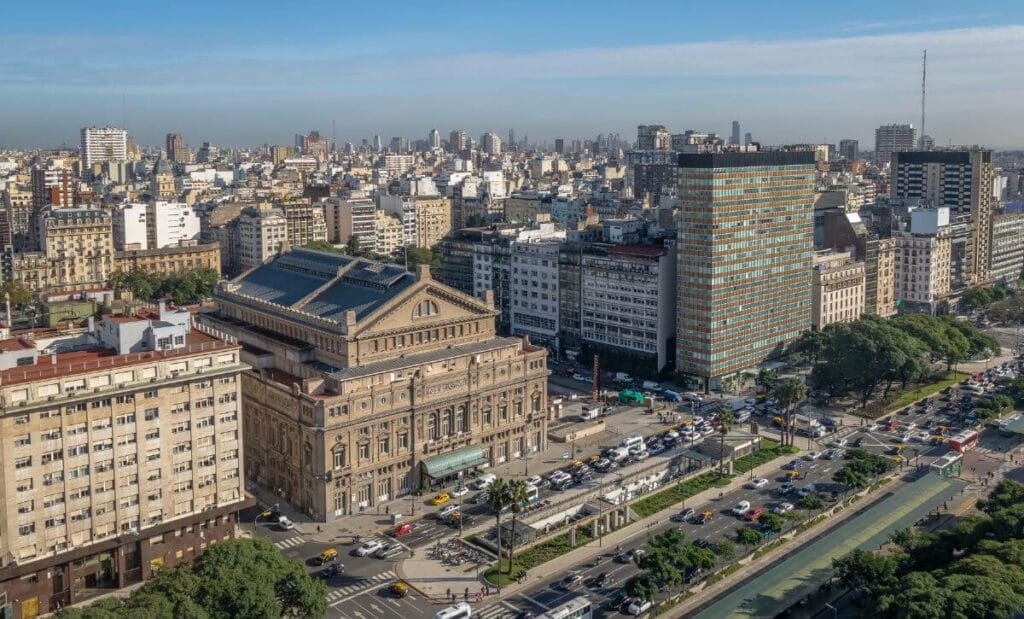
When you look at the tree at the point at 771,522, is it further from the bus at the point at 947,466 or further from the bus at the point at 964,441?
the bus at the point at 964,441

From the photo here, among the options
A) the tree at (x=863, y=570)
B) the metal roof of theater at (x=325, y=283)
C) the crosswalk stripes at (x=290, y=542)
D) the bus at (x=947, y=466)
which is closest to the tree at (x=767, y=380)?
the bus at (x=947, y=466)

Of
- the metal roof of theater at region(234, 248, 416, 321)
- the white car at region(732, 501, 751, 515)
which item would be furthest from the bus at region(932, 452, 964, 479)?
the metal roof of theater at region(234, 248, 416, 321)

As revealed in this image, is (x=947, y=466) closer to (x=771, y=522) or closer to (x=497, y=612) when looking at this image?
(x=771, y=522)

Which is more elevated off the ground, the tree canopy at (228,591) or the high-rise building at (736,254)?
the high-rise building at (736,254)

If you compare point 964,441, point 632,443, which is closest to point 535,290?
point 632,443

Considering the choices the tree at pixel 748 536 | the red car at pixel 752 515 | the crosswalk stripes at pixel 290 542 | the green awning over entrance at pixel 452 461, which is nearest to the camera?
the tree at pixel 748 536

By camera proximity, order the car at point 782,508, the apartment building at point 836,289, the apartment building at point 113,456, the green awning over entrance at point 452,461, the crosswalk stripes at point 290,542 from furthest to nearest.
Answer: the apartment building at point 836,289 → the green awning over entrance at point 452,461 → the car at point 782,508 → the crosswalk stripes at point 290,542 → the apartment building at point 113,456

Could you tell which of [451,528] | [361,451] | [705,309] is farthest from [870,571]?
[705,309]
